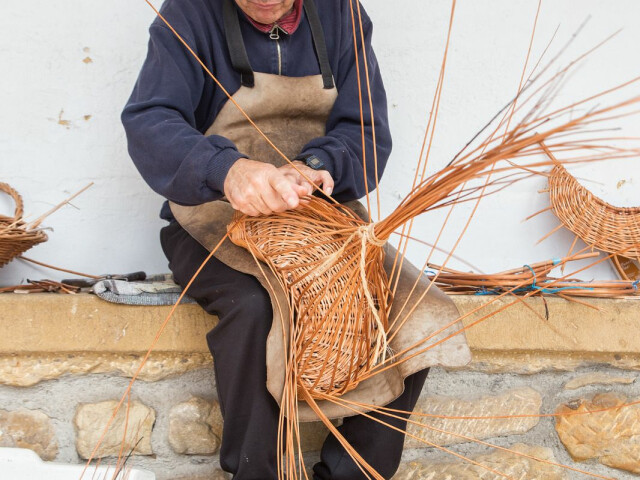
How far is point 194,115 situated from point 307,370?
0.64 meters

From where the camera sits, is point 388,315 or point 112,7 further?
point 112,7

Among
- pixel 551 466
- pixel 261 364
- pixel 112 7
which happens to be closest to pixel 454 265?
pixel 551 466

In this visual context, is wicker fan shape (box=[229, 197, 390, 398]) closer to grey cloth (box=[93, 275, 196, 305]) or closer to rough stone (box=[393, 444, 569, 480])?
grey cloth (box=[93, 275, 196, 305])

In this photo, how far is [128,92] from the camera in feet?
5.78

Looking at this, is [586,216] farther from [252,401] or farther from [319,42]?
[252,401]

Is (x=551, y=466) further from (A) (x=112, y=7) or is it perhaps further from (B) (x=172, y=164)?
(A) (x=112, y=7)

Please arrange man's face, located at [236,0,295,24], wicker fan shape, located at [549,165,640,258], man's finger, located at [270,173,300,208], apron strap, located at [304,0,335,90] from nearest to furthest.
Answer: man's finger, located at [270,173,300,208]
man's face, located at [236,0,295,24]
apron strap, located at [304,0,335,90]
wicker fan shape, located at [549,165,640,258]

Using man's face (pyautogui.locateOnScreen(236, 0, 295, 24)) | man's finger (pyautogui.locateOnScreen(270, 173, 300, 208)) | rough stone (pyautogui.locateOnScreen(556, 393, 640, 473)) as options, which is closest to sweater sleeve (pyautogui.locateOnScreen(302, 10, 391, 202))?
man's face (pyautogui.locateOnScreen(236, 0, 295, 24))

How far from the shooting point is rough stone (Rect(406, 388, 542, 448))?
1.51 m

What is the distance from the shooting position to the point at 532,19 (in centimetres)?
190

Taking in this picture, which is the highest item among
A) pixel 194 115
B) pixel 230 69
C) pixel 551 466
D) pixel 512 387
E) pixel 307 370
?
pixel 230 69

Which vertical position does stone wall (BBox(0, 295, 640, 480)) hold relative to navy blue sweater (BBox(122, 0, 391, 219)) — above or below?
below

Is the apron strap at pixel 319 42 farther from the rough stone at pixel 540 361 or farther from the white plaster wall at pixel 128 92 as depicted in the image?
the rough stone at pixel 540 361

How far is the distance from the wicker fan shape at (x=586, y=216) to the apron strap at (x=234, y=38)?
964 millimetres
